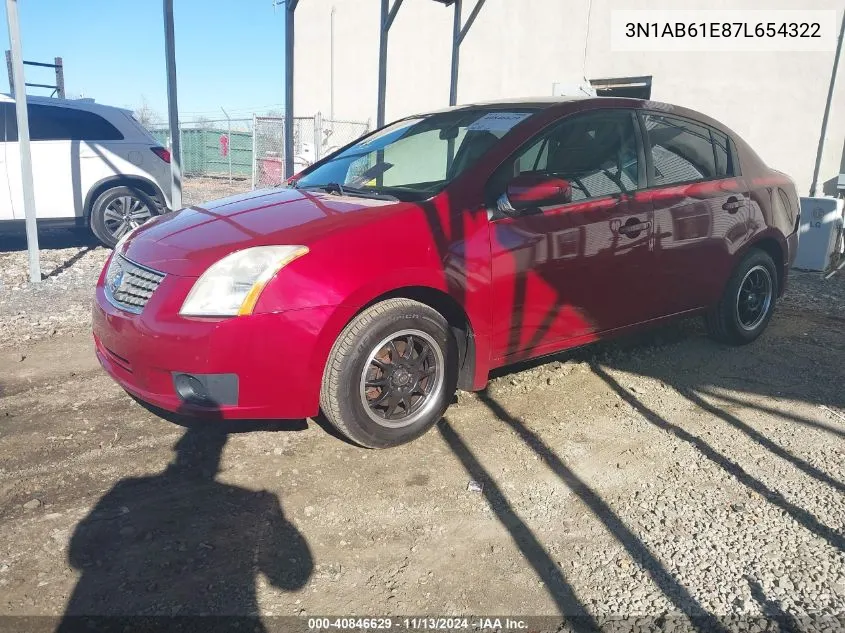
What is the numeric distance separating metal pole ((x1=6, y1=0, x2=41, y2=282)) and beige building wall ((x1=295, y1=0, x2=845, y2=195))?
26.6 feet

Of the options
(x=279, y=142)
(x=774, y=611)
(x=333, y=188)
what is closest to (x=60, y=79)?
(x=279, y=142)

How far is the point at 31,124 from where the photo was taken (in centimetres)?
811

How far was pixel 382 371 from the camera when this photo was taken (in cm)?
340

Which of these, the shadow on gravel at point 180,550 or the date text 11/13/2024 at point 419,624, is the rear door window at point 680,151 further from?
the shadow on gravel at point 180,550

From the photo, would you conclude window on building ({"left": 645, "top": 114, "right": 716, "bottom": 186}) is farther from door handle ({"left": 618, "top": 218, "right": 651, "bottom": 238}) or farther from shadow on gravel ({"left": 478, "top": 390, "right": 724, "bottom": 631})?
shadow on gravel ({"left": 478, "top": 390, "right": 724, "bottom": 631})

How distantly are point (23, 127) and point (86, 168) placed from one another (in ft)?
6.03

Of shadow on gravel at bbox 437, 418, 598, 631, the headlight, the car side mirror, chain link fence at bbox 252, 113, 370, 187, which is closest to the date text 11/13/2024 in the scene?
shadow on gravel at bbox 437, 418, 598, 631

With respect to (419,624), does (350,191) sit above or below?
above

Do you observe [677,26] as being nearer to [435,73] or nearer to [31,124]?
[435,73]

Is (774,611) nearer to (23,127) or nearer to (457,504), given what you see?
(457,504)

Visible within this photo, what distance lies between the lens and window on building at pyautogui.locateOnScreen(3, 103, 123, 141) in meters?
8.09

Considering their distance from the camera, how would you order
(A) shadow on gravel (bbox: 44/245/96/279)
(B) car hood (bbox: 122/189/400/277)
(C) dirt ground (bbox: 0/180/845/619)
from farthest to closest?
(A) shadow on gravel (bbox: 44/245/96/279) → (B) car hood (bbox: 122/189/400/277) → (C) dirt ground (bbox: 0/180/845/619)

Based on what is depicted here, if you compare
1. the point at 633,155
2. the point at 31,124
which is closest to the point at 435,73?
the point at 31,124

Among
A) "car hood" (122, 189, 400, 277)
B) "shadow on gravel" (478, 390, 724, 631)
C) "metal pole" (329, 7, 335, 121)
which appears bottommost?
"shadow on gravel" (478, 390, 724, 631)
